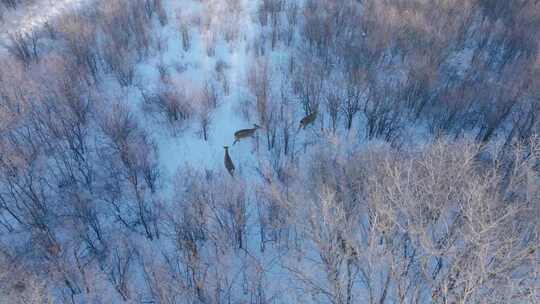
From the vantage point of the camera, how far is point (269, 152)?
13734 mm

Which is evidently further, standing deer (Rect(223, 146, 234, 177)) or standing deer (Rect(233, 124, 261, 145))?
standing deer (Rect(233, 124, 261, 145))

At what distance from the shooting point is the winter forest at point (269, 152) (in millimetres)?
8445

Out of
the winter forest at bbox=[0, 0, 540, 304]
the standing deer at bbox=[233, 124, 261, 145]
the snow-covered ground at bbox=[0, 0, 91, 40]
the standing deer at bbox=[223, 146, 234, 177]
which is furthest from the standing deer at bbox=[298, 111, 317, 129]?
the snow-covered ground at bbox=[0, 0, 91, 40]

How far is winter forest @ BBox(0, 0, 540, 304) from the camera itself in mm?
8445

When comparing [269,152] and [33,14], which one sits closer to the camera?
[269,152]

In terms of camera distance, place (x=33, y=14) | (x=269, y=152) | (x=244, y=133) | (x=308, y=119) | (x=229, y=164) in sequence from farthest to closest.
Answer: (x=33, y=14) → (x=269, y=152) → (x=308, y=119) → (x=244, y=133) → (x=229, y=164)

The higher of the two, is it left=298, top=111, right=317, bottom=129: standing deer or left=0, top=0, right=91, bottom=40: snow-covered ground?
left=0, top=0, right=91, bottom=40: snow-covered ground

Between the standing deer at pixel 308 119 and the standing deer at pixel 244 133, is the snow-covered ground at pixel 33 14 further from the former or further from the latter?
the standing deer at pixel 308 119

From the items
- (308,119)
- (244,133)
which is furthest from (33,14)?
(308,119)

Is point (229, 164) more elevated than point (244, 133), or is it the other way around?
point (244, 133)

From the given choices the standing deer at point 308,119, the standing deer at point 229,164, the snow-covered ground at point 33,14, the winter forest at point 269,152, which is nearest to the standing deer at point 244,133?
the winter forest at point 269,152

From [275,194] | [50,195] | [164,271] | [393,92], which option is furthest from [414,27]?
[50,195]

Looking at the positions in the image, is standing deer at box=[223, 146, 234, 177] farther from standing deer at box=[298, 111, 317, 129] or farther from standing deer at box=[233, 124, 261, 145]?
standing deer at box=[298, 111, 317, 129]

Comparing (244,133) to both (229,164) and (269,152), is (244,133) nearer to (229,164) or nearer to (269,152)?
(269,152)
